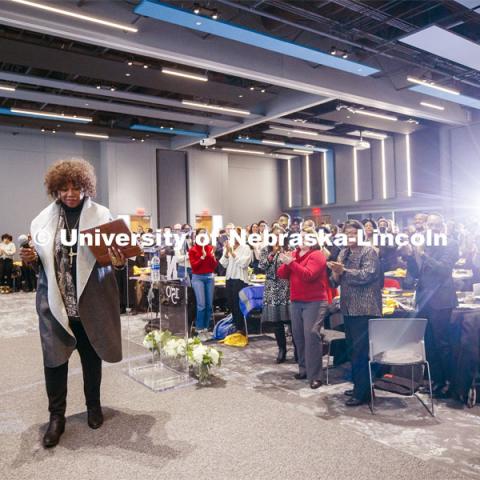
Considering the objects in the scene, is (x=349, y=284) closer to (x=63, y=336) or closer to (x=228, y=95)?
(x=63, y=336)

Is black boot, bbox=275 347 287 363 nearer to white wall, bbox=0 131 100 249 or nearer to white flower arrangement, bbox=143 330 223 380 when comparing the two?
white flower arrangement, bbox=143 330 223 380

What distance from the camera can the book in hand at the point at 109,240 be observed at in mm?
2566

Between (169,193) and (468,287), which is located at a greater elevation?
(169,193)

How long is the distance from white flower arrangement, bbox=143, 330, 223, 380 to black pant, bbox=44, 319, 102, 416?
A: 107 cm

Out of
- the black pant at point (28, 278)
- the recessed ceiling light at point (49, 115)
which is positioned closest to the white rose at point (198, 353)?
the recessed ceiling light at point (49, 115)

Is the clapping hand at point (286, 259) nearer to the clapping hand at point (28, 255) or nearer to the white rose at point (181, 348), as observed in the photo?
the white rose at point (181, 348)

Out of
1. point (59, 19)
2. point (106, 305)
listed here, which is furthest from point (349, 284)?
point (59, 19)

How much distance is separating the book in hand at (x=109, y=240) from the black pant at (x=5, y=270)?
10.4 meters

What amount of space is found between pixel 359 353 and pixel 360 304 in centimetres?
37

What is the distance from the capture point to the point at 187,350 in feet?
13.0

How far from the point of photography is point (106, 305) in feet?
9.17

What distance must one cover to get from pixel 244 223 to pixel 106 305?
599 inches

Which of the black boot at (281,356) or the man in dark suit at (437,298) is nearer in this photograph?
the man in dark suit at (437,298)

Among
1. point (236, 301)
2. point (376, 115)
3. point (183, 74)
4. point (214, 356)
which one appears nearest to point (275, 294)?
point (214, 356)
